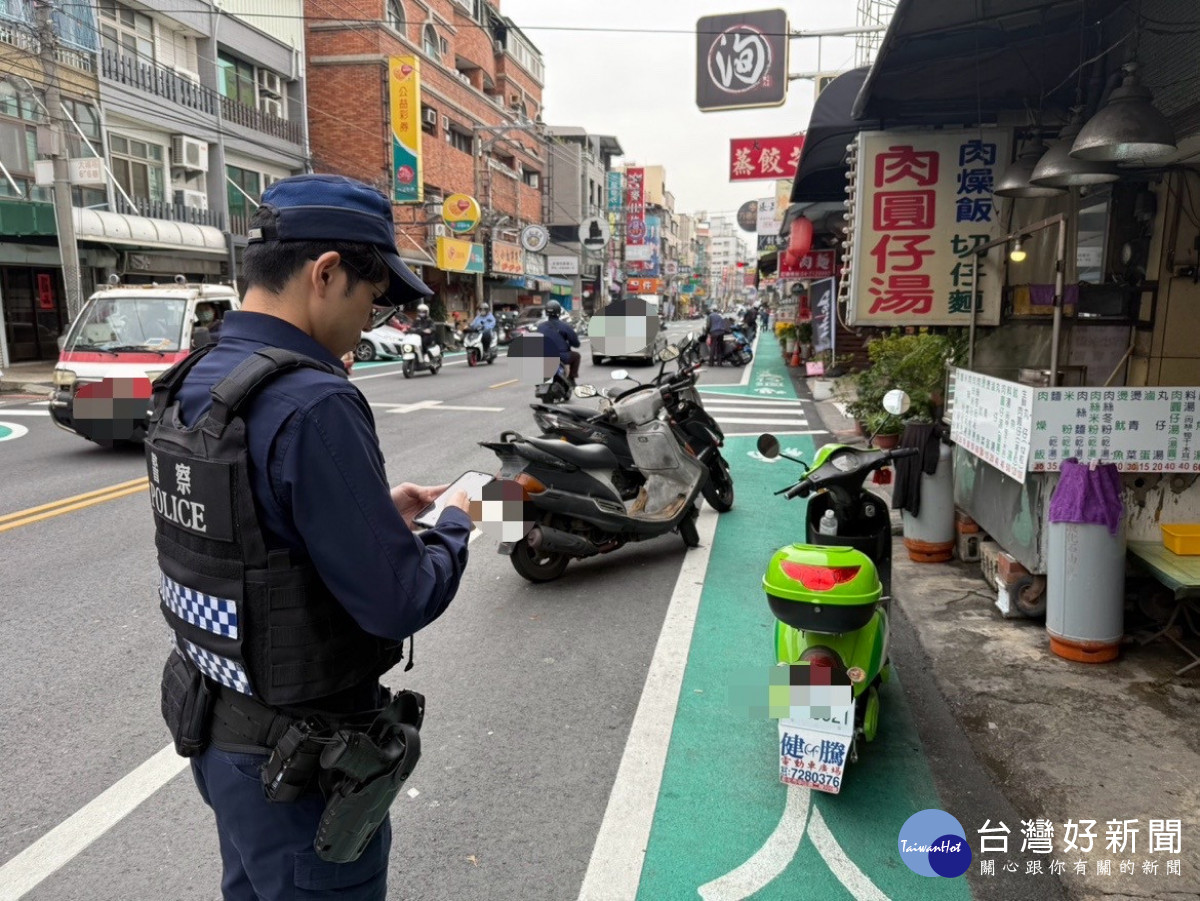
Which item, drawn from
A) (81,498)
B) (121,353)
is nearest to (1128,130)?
(81,498)

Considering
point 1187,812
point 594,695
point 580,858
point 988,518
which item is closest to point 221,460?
point 580,858

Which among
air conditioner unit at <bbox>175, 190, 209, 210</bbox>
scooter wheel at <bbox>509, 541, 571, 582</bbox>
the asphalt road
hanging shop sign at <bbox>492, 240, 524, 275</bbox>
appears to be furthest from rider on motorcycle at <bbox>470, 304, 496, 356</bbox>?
scooter wheel at <bbox>509, 541, 571, 582</bbox>

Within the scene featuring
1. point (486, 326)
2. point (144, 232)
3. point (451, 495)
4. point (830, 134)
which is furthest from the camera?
point (486, 326)

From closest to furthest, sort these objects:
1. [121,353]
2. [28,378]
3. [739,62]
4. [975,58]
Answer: [975,58]
[121,353]
[739,62]
[28,378]

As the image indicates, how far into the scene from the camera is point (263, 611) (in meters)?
1.53

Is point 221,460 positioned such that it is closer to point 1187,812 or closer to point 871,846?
point 871,846

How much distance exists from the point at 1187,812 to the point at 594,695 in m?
2.39

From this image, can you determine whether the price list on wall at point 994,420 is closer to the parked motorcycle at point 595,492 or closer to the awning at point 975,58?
the awning at point 975,58

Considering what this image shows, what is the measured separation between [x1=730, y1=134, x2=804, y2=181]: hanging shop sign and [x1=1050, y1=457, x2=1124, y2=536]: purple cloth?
43.3ft

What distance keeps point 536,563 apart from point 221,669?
3992 mm

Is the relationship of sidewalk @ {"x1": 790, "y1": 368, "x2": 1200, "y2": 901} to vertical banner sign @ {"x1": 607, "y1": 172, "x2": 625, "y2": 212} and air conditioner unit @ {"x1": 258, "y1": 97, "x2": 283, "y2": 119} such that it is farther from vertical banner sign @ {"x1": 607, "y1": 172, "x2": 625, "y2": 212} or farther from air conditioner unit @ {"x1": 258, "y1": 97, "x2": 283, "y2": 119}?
vertical banner sign @ {"x1": 607, "y1": 172, "x2": 625, "y2": 212}

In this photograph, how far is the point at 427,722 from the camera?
374 centimetres

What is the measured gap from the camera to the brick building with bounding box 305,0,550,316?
30422 millimetres

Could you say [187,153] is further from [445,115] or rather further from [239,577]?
[239,577]
